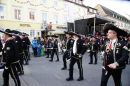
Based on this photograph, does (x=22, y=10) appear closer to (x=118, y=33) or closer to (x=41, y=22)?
(x=41, y=22)

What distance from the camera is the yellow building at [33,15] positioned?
65.8ft

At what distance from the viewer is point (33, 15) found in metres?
23.5

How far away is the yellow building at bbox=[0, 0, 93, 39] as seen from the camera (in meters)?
20.1

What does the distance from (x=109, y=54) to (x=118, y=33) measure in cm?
56

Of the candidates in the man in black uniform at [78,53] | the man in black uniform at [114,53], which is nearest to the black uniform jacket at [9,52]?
the man in black uniform at [78,53]

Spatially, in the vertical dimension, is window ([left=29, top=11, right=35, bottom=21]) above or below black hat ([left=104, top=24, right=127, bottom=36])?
above

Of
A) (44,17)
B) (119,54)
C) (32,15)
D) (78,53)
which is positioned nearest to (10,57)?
(78,53)

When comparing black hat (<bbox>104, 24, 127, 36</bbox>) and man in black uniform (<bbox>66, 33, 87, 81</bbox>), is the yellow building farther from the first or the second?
black hat (<bbox>104, 24, 127, 36</bbox>)

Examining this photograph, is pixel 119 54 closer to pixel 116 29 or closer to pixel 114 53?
pixel 114 53

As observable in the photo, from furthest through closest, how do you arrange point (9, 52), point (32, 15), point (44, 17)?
1. point (44, 17)
2. point (32, 15)
3. point (9, 52)

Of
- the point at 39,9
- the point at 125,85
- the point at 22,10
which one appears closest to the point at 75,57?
the point at 125,85

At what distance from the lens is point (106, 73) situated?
3217 millimetres

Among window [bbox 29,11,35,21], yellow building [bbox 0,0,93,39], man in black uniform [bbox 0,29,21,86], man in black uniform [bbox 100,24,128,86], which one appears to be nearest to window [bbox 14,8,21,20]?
yellow building [bbox 0,0,93,39]

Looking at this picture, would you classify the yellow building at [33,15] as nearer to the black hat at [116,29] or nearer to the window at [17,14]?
the window at [17,14]
